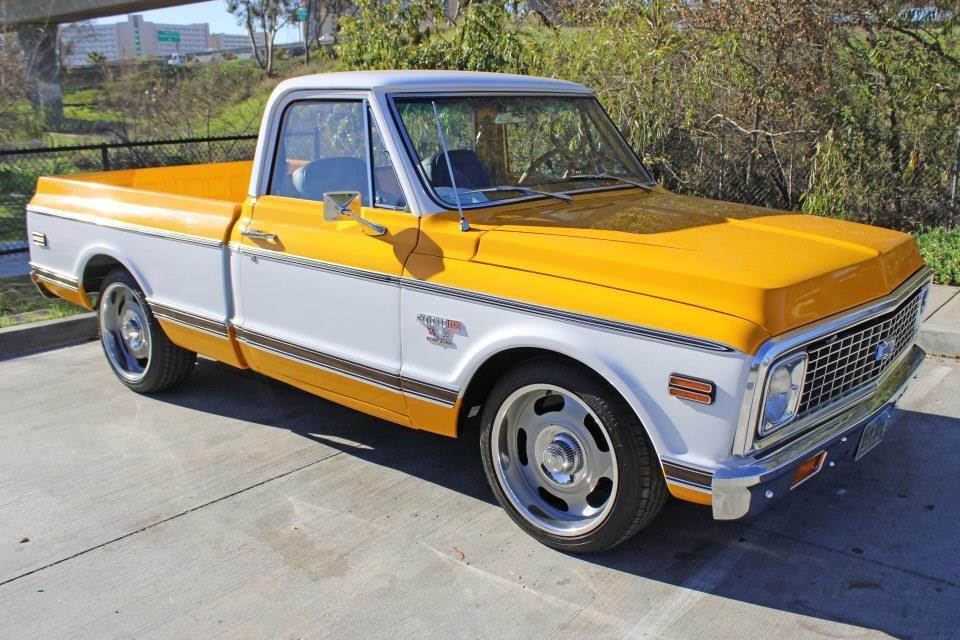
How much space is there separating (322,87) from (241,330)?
4.54ft

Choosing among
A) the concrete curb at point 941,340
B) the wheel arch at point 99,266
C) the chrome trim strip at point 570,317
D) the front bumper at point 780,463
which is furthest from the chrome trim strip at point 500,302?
the concrete curb at point 941,340

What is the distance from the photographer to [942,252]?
25.8 ft

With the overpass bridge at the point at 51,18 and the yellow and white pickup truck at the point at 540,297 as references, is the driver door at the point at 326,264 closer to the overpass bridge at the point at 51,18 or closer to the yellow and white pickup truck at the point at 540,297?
the yellow and white pickup truck at the point at 540,297

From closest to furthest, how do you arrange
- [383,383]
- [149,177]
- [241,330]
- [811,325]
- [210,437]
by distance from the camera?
[811,325] → [383,383] → [241,330] → [210,437] → [149,177]

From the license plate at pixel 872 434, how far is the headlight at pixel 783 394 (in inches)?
22.7

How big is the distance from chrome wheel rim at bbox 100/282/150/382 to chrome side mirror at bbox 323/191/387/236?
2.33 metres

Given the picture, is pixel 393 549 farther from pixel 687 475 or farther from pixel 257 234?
pixel 257 234

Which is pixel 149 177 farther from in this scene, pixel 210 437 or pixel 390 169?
pixel 390 169

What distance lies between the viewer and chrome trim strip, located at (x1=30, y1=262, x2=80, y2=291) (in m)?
5.98

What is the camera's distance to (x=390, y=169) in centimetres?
421

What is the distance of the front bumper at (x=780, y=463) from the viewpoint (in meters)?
3.16

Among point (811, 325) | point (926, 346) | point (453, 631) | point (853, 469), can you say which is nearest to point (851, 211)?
point (926, 346)

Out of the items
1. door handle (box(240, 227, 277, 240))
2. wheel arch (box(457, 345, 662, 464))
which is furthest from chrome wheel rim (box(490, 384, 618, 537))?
door handle (box(240, 227, 277, 240))

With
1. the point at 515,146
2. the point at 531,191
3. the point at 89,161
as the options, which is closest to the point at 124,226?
the point at 515,146
